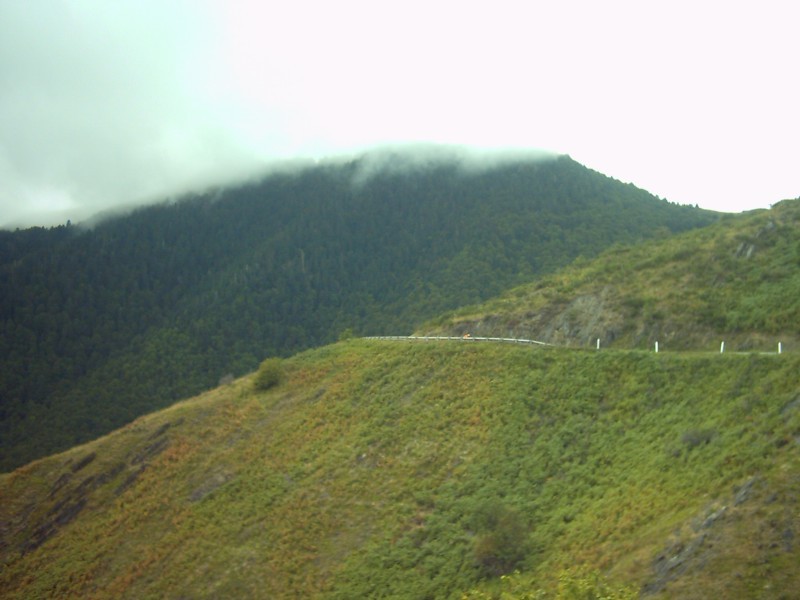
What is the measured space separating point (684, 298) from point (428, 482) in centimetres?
1607

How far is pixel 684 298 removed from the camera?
135ft

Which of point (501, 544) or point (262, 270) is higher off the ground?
point (262, 270)

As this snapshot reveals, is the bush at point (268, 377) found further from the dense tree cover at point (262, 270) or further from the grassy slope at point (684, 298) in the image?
the dense tree cover at point (262, 270)

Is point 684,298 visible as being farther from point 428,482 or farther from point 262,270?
point 262,270

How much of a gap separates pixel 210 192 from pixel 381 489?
5158 inches

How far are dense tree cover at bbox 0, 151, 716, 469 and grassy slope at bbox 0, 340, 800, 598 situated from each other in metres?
46.6

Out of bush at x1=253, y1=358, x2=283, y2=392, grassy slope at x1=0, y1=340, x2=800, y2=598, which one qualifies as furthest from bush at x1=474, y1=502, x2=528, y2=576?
bush at x1=253, y1=358, x2=283, y2=392

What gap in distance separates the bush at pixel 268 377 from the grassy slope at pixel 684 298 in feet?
38.3

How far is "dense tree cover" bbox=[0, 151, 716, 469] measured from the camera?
10538cm

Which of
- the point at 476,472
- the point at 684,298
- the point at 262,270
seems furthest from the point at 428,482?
the point at 262,270

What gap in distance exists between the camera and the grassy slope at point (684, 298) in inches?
1422

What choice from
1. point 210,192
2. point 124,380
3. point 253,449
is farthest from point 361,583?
point 210,192

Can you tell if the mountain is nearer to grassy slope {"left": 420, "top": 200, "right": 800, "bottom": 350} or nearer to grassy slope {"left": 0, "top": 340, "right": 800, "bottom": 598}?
grassy slope {"left": 0, "top": 340, "right": 800, "bottom": 598}

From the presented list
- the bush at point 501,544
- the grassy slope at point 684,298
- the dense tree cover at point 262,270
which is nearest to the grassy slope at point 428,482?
the bush at point 501,544
